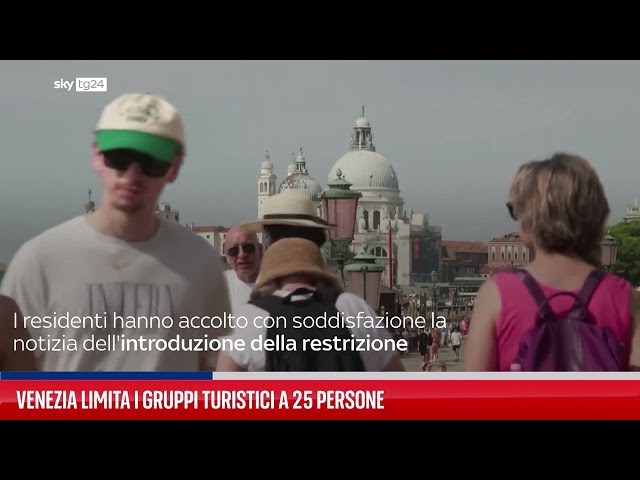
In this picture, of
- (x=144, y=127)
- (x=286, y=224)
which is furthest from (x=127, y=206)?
(x=286, y=224)

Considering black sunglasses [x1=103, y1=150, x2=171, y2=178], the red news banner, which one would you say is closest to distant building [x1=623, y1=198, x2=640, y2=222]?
the red news banner

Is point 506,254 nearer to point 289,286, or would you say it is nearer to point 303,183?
point 289,286

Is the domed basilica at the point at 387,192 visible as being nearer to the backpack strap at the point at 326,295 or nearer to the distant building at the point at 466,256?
the distant building at the point at 466,256

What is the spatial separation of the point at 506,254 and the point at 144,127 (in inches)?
56.8

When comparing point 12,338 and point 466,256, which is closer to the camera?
point 12,338

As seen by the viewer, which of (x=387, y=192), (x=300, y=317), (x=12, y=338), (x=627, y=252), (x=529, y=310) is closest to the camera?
(x=529, y=310)

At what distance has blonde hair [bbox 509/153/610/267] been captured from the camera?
3334mm

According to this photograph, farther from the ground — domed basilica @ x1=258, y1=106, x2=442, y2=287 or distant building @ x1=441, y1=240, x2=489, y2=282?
domed basilica @ x1=258, y1=106, x2=442, y2=287

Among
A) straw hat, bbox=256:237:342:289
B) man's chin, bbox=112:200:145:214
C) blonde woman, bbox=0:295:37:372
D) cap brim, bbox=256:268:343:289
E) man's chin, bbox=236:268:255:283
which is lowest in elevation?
blonde woman, bbox=0:295:37:372

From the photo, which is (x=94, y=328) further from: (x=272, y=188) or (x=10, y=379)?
(x=272, y=188)

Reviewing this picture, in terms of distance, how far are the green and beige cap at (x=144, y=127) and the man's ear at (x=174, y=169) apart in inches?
0.9

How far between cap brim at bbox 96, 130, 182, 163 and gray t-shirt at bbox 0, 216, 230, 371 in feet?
0.81

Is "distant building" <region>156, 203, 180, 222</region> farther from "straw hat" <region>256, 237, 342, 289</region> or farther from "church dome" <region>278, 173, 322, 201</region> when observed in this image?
"straw hat" <region>256, 237, 342, 289</region>

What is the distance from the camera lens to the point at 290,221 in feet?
14.2
